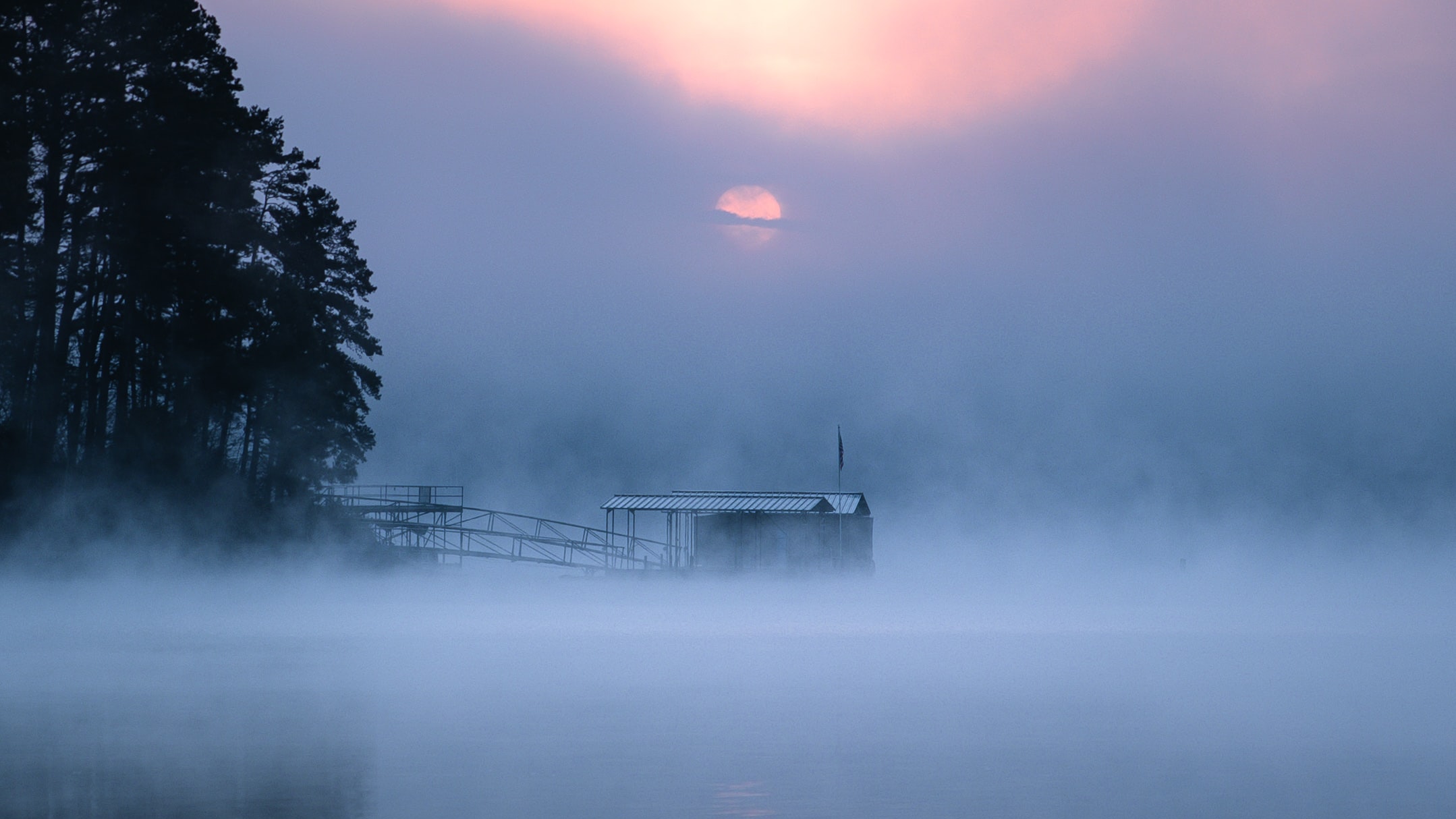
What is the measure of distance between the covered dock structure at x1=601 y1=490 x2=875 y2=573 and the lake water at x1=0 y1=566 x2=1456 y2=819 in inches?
527

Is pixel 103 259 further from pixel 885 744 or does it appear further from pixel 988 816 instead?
pixel 988 816

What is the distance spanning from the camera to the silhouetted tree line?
33844 mm

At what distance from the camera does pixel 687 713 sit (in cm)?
1820

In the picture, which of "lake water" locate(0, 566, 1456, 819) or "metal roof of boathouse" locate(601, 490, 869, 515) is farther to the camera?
"metal roof of boathouse" locate(601, 490, 869, 515)

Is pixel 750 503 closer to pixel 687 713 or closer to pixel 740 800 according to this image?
pixel 687 713

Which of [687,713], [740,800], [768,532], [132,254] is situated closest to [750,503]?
[768,532]

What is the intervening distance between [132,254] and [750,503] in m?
24.1

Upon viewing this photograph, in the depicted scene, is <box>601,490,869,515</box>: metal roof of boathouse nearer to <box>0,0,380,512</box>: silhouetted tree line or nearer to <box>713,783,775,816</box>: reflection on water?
<box>0,0,380,512</box>: silhouetted tree line

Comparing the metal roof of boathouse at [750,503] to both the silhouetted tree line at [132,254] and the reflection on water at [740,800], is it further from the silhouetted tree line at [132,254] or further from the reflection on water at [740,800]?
the reflection on water at [740,800]

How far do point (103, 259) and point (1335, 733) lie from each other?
3000cm

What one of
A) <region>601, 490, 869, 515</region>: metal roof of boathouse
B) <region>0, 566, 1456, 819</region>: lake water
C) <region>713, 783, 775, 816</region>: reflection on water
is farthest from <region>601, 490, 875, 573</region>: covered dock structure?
<region>713, 783, 775, 816</region>: reflection on water

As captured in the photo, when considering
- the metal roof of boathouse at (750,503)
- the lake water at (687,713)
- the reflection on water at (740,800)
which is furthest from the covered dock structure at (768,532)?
the reflection on water at (740,800)

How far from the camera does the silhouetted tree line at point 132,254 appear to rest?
33844 millimetres

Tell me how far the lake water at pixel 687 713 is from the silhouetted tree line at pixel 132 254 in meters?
3.81
